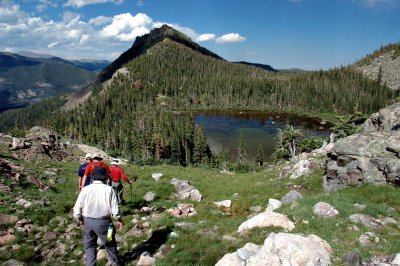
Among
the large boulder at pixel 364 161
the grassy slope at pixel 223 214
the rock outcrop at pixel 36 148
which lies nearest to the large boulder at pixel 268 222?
the grassy slope at pixel 223 214

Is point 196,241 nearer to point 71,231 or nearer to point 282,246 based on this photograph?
point 282,246

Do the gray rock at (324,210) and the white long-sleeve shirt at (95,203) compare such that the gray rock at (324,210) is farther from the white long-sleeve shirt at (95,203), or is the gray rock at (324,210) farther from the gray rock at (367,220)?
the white long-sleeve shirt at (95,203)

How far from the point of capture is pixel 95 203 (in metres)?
11.0

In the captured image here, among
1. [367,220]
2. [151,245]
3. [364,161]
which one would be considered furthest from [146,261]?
[364,161]

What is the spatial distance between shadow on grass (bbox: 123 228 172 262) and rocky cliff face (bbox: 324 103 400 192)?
1337cm

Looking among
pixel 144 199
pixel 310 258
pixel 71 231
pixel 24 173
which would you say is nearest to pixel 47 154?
pixel 24 173

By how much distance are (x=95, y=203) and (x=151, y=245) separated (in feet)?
14.0

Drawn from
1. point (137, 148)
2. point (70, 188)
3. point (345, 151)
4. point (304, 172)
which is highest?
point (345, 151)

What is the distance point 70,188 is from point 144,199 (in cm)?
679

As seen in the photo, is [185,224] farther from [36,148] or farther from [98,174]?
[36,148]

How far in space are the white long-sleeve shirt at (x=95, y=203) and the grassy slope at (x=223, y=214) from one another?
2.91 m

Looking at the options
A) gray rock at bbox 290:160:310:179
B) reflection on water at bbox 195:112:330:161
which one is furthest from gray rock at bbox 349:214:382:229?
reflection on water at bbox 195:112:330:161

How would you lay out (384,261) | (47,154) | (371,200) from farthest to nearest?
(47,154), (371,200), (384,261)

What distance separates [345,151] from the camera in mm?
22750
